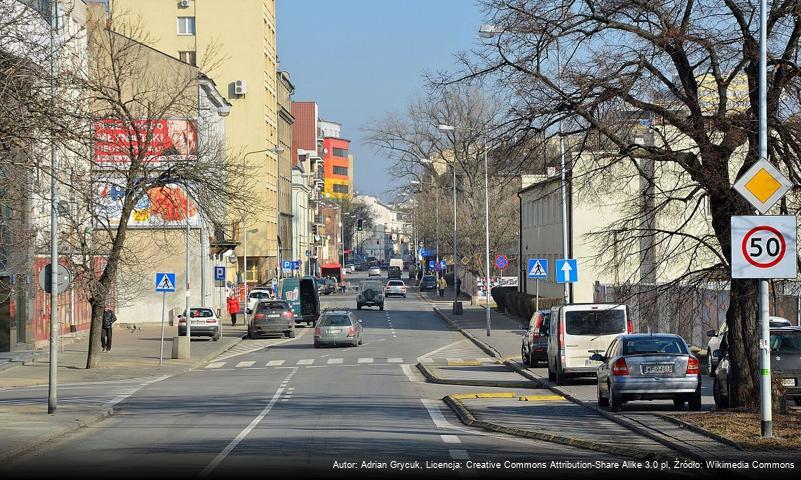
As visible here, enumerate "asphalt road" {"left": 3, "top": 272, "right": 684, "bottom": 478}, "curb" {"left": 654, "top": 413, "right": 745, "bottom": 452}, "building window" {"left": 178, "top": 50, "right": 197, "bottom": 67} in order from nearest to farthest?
"asphalt road" {"left": 3, "top": 272, "right": 684, "bottom": 478}, "curb" {"left": 654, "top": 413, "right": 745, "bottom": 452}, "building window" {"left": 178, "top": 50, "right": 197, "bottom": 67}

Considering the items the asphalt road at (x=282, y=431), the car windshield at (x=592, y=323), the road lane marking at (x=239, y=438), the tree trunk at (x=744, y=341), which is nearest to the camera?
the road lane marking at (x=239, y=438)

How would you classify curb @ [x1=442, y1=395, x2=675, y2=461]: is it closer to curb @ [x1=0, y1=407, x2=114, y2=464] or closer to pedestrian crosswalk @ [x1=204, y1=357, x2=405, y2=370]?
curb @ [x1=0, y1=407, x2=114, y2=464]

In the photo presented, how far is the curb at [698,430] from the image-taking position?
14.6 metres

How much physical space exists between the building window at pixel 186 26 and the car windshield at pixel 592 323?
63941 mm

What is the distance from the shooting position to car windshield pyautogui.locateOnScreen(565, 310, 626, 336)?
1115 inches

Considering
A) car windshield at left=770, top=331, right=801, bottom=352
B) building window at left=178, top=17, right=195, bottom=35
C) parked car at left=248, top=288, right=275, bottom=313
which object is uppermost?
building window at left=178, top=17, right=195, bottom=35

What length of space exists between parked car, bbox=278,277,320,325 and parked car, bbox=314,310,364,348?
16.4 m

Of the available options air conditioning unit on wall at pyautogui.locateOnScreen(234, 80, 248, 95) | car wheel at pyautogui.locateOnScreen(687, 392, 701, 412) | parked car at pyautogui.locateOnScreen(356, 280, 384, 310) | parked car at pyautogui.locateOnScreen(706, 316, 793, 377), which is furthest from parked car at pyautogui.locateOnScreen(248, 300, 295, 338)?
air conditioning unit on wall at pyautogui.locateOnScreen(234, 80, 248, 95)

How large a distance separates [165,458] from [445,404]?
9883 mm

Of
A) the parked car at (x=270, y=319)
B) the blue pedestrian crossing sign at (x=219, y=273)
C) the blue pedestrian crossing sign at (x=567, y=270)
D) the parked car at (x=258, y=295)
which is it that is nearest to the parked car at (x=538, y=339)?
the blue pedestrian crossing sign at (x=567, y=270)

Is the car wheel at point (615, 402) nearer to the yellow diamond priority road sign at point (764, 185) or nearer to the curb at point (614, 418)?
the curb at point (614, 418)

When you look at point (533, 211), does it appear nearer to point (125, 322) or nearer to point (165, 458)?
point (125, 322)

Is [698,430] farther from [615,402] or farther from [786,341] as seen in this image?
[786,341]

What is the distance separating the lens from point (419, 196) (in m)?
102
